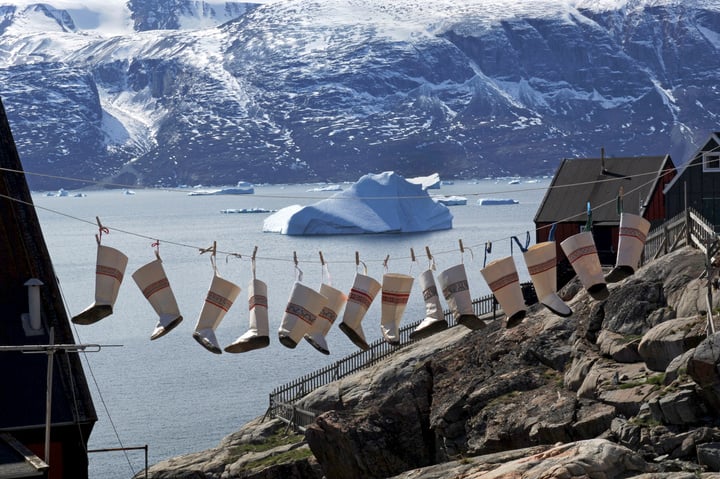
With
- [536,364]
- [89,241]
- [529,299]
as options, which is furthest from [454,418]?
[89,241]

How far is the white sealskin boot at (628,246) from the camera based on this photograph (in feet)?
69.8

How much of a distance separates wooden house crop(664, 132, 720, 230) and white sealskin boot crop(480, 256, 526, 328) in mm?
18455

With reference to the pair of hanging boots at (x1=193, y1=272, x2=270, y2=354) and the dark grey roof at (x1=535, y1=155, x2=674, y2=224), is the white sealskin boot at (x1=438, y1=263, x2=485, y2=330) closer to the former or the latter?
the pair of hanging boots at (x1=193, y1=272, x2=270, y2=354)

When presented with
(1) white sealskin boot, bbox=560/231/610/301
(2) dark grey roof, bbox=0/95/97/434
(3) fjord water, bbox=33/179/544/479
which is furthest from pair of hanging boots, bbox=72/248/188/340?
(1) white sealskin boot, bbox=560/231/610/301

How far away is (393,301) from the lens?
2216 centimetres

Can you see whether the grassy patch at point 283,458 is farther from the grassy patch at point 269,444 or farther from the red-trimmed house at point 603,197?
the red-trimmed house at point 603,197

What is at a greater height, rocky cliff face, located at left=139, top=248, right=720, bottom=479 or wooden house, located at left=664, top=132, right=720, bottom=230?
wooden house, located at left=664, top=132, right=720, bottom=230

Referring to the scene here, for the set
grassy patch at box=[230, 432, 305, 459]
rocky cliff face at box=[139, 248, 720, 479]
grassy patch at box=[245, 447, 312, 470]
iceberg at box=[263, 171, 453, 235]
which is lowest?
iceberg at box=[263, 171, 453, 235]

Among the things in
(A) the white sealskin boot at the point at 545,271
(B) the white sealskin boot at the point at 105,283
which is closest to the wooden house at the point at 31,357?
(B) the white sealskin boot at the point at 105,283

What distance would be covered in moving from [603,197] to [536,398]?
20.6 meters

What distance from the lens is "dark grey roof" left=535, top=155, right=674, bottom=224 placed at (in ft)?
142

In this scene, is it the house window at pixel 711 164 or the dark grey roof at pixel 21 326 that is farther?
the house window at pixel 711 164

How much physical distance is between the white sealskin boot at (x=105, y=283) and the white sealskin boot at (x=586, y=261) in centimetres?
752

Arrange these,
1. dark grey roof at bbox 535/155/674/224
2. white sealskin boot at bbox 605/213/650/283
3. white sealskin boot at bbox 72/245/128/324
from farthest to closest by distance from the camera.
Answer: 1. dark grey roof at bbox 535/155/674/224
2. white sealskin boot at bbox 605/213/650/283
3. white sealskin boot at bbox 72/245/128/324
